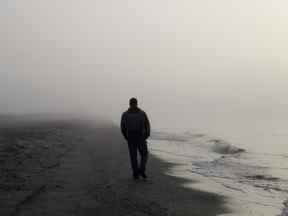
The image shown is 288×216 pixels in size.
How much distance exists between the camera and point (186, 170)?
20812mm

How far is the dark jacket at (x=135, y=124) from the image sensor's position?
1498 centimetres

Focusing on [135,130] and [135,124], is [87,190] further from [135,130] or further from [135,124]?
[135,124]

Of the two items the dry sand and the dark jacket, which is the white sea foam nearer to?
the dry sand

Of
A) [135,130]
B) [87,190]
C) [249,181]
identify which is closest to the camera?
[87,190]

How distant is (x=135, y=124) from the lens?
15.0m

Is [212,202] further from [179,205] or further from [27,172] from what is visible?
[27,172]

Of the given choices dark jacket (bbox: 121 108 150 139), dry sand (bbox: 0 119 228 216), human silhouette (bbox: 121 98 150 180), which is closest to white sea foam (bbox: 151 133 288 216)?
dry sand (bbox: 0 119 228 216)

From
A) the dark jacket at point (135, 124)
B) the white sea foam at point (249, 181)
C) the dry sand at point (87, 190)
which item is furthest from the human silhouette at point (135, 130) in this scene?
the white sea foam at point (249, 181)

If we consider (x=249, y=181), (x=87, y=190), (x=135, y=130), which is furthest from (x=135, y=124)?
(x=249, y=181)

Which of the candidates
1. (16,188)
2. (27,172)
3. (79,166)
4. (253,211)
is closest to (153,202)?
(253,211)

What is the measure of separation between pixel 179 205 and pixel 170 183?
3.77 m

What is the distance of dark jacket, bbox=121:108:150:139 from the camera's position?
15.0 meters

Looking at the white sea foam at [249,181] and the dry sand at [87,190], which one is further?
the white sea foam at [249,181]

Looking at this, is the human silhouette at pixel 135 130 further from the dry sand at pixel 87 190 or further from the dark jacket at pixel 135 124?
the dry sand at pixel 87 190
